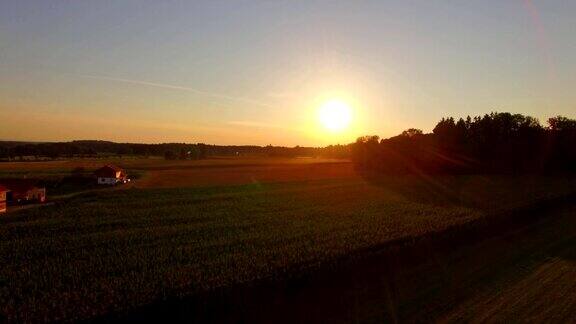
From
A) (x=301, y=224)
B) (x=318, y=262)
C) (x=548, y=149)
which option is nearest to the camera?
(x=318, y=262)

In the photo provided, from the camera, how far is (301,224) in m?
30.8

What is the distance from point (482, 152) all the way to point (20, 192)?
70533mm

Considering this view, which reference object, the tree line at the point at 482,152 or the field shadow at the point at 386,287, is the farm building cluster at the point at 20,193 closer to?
the field shadow at the point at 386,287

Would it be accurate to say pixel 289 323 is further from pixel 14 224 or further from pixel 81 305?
pixel 14 224

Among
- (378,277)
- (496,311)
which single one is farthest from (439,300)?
(378,277)

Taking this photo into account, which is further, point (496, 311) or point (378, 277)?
point (378, 277)

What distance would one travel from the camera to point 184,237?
2675cm

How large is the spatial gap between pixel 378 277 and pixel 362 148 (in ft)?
263

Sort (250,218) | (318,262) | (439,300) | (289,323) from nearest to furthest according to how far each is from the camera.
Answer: (289,323), (439,300), (318,262), (250,218)

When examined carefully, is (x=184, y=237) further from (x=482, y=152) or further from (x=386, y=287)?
(x=482, y=152)

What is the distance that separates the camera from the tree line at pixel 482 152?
81562mm

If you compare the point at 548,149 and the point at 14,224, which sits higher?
the point at 548,149

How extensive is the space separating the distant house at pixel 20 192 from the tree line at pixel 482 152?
57.6 meters

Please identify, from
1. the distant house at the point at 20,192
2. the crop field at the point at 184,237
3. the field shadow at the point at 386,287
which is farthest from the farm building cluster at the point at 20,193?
the field shadow at the point at 386,287
